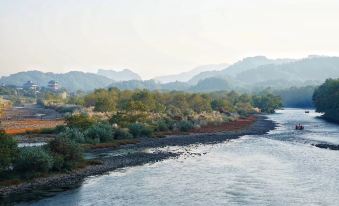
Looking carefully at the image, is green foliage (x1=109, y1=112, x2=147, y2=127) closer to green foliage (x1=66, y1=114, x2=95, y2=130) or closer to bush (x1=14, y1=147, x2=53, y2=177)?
green foliage (x1=66, y1=114, x2=95, y2=130)

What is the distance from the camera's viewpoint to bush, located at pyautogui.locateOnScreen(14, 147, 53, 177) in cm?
4547

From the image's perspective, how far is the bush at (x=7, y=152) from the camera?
1703 inches

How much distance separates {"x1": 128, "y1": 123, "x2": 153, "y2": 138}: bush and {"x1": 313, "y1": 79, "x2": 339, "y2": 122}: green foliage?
7658 cm

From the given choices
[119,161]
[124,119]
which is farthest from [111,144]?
[124,119]

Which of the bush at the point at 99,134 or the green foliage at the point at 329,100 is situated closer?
the bush at the point at 99,134

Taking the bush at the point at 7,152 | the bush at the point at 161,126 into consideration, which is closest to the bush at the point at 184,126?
the bush at the point at 161,126

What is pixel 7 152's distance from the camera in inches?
1714

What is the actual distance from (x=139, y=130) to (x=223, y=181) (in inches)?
1729

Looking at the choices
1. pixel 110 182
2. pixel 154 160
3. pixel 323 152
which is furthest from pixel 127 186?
pixel 323 152

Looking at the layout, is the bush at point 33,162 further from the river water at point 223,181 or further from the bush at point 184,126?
the bush at point 184,126

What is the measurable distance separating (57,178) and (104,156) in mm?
17585

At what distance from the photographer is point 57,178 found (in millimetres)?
46188

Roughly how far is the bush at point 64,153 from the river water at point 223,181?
4.16 meters

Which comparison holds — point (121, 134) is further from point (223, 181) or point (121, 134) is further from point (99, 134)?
point (223, 181)
